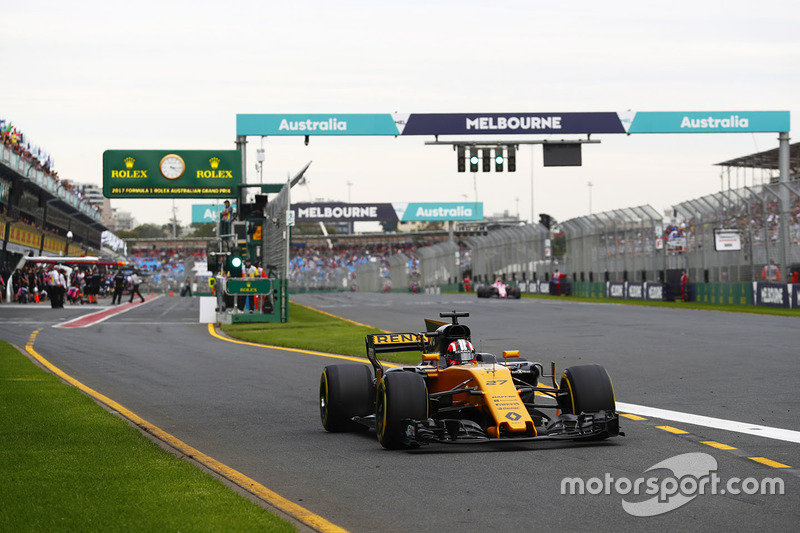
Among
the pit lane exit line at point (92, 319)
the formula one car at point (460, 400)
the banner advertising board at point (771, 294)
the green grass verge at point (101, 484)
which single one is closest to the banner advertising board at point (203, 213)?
the pit lane exit line at point (92, 319)

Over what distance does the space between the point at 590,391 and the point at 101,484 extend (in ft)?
13.1

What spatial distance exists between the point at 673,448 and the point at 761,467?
3.23ft

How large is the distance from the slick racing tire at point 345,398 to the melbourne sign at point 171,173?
28.0 meters

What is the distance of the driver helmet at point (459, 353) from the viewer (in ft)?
29.6

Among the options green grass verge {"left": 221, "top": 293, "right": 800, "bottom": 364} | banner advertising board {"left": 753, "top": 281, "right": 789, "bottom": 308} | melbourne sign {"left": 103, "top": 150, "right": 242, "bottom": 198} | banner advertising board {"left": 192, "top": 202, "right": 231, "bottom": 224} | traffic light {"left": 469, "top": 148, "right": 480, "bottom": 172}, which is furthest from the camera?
banner advertising board {"left": 192, "top": 202, "right": 231, "bottom": 224}

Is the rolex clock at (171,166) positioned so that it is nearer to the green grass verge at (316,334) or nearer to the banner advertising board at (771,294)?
the green grass verge at (316,334)

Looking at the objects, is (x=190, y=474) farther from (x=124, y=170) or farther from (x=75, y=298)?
(x=75, y=298)

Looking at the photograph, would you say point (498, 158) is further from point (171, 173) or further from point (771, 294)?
point (171, 173)

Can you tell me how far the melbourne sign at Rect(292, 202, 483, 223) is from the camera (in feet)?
332

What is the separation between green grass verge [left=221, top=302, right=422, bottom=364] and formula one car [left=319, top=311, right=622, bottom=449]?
7.47m

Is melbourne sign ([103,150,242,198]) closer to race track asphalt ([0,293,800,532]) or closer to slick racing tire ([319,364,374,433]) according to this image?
race track asphalt ([0,293,800,532])

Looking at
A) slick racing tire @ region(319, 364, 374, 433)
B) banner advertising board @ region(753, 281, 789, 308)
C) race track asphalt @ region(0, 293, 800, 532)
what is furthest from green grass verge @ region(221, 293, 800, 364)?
slick racing tire @ region(319, 364, 374, 433)

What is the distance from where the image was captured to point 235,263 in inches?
1164

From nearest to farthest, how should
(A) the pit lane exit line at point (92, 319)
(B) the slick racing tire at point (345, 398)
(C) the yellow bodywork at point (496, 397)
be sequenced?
(C) the yellow bodywork at point (496, 397)
(B) the slick racing tire at point (345, 398)
(A) the pit lane exit line at point (92, 319)
